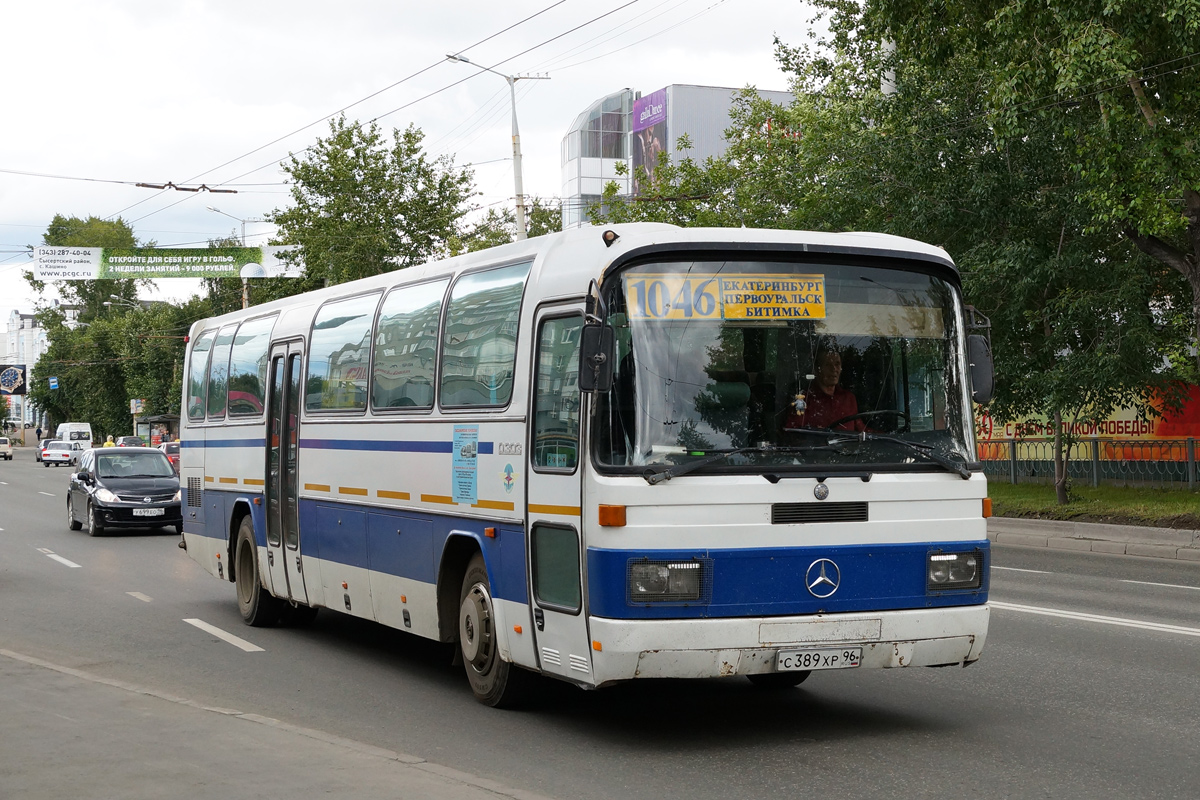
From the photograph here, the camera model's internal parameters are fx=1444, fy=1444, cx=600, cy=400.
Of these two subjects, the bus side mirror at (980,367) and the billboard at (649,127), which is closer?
the bus side mirror at (980,367)

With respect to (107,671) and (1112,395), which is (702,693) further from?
(1112,395)

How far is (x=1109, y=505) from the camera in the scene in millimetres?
23719

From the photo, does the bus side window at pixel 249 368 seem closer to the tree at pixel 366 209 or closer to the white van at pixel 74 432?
the tree at pixel 366 209

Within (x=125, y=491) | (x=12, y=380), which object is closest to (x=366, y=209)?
(x=125, y=491)

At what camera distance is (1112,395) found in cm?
2409

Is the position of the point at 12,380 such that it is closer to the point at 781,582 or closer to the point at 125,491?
the point at 125,491

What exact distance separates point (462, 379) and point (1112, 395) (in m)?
17.6

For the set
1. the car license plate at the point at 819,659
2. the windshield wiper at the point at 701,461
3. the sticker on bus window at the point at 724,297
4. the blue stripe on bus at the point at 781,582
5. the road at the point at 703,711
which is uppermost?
the sticker on bus window at the point at 724,297

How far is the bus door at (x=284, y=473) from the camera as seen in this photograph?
39.9 ft

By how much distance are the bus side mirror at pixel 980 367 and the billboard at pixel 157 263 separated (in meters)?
53.0

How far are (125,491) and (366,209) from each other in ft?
86.5

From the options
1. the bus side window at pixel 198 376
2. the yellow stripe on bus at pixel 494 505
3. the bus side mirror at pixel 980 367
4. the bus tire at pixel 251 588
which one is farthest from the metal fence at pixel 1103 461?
the yellow stripe on bus at pixel 494 505

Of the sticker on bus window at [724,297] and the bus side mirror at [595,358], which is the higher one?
the sticker on bus window at [724,297]

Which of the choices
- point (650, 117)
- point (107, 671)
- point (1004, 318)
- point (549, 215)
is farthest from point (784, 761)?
point (650, 117)
